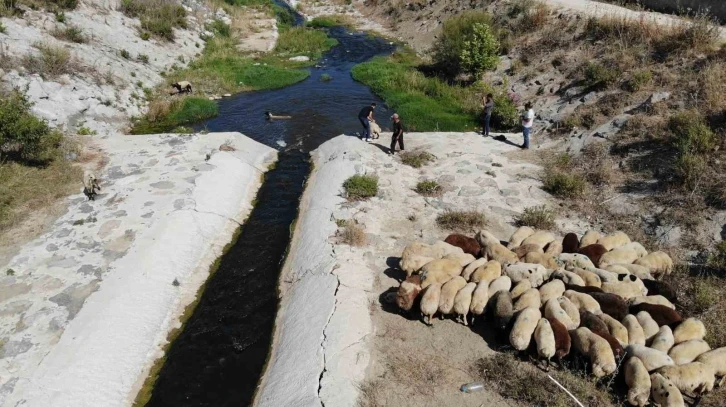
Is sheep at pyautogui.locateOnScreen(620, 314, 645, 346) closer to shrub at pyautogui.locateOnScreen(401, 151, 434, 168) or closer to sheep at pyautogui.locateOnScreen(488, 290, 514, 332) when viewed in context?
sheep at pyautogui.locateOnScreen(488, 290, 514, 332)

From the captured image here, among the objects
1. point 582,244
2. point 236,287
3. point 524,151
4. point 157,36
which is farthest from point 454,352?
point 157,36

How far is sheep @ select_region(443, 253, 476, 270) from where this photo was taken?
12633 mm

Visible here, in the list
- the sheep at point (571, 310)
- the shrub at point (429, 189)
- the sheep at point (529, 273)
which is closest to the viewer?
the sheep at point (571, 310)

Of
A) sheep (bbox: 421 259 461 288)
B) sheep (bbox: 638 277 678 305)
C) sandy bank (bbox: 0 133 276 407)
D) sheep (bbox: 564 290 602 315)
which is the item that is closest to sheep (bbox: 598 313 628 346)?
sheep (bbox: 564 290 602 315)

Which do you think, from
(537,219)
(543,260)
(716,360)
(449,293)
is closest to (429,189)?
(537,219)

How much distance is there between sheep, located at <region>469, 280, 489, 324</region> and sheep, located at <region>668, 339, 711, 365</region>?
3.85 m

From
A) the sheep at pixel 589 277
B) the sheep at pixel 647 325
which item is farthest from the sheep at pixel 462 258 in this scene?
the sheep at pixel 647 325

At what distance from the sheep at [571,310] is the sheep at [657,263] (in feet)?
10.7

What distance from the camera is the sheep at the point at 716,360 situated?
9.12 metres

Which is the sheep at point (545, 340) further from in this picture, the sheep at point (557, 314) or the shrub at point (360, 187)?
the shrub at point (360, 187)

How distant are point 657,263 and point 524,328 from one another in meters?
4.93

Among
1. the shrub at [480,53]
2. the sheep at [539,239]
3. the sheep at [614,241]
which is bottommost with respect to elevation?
the sheep at [539,239]

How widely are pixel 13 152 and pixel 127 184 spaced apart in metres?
5.49

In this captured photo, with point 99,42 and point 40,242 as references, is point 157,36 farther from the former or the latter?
point 40,242
